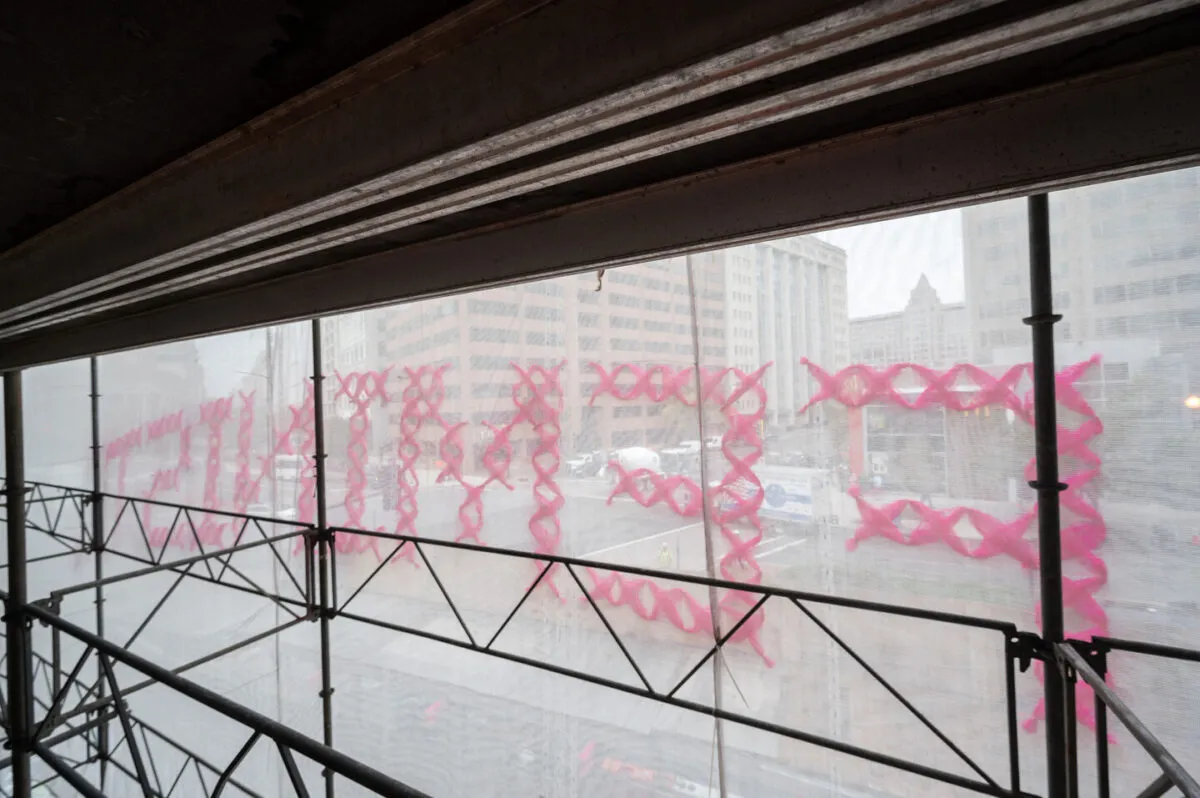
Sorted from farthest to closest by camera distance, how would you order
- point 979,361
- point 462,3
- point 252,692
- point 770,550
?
point 252,692, point 770,550, point 979,361, point 462,3

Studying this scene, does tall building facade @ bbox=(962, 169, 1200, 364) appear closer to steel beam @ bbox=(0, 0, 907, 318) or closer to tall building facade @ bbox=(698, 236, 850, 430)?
tall building facade @ bbox=(698, 236, 850, 430)

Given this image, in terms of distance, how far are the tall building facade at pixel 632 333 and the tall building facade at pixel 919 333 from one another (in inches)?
5.2

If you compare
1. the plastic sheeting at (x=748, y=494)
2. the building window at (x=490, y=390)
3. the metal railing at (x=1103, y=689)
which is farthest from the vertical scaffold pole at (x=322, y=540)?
the metal railing at (x=1103, y=689)

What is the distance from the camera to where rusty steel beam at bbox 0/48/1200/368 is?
94cm

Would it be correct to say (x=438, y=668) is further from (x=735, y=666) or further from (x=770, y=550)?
(x=770, y=550)

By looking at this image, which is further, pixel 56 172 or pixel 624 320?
pixel 624 320

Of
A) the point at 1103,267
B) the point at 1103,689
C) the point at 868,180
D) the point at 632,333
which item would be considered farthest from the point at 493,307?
the point at 1103,689

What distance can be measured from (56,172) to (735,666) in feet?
11.7

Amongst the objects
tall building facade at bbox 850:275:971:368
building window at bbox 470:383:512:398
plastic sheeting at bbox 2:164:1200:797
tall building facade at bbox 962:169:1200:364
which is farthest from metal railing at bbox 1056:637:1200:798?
building window at bbox 470:383:512:398

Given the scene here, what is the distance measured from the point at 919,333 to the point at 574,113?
7.63 feet

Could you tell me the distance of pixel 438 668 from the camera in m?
4.34

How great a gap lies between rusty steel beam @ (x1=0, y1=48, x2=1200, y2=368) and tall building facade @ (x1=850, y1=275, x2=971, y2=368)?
1543 mm

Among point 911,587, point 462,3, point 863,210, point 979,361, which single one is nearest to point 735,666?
point 911,587

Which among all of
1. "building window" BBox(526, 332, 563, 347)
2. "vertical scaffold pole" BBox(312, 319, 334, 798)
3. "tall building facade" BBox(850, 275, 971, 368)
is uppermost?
"building window" BBox(526, 332, 563, 347)
